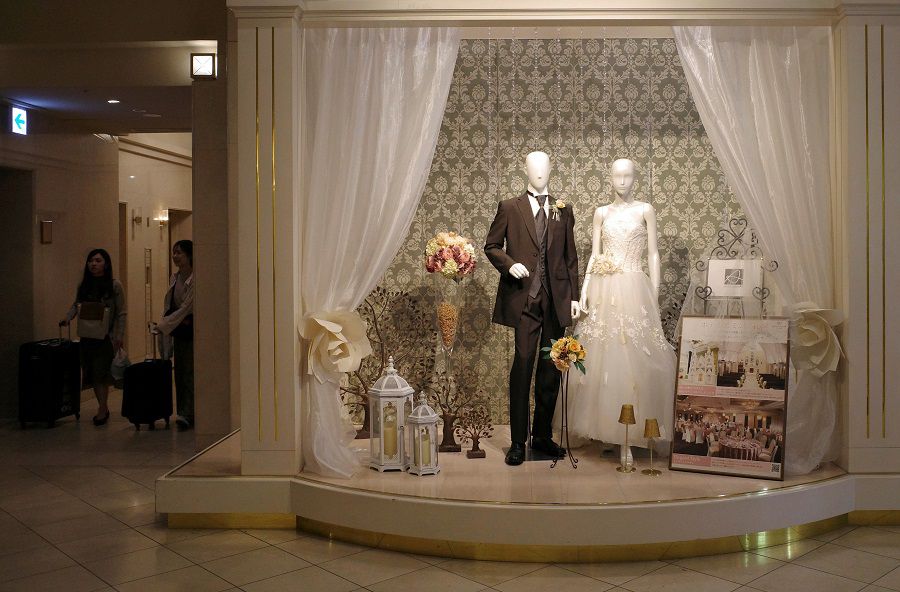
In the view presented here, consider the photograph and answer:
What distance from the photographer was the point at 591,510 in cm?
416

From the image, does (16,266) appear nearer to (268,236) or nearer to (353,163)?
(268,236)

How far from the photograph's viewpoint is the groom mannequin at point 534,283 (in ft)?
17.0

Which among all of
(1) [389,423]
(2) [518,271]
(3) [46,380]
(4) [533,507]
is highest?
(2) [518,271]

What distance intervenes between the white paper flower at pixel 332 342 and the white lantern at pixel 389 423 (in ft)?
0.77

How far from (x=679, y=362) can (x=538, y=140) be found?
1870mm

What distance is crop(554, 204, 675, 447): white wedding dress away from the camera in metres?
5.13

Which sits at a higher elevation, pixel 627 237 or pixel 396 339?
pixel 627 237

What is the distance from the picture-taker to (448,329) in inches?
220

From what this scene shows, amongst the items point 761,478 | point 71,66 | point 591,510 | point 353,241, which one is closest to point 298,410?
point 353,241

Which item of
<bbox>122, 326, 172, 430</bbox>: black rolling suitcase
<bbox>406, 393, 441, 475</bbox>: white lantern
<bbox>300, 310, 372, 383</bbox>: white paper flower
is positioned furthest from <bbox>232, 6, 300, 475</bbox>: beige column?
<bbox>122, 326, 172, 430</bbox>: black rolling suitcase

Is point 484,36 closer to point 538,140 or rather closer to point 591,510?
point 538,140

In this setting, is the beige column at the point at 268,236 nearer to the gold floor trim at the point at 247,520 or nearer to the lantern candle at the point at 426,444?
the gold floor trim at the point at 247,520

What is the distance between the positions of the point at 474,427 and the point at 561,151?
6.58 feet

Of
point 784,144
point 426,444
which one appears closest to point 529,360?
point 426,444
